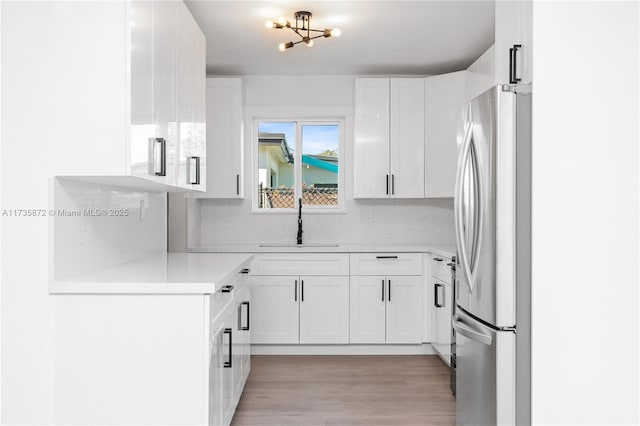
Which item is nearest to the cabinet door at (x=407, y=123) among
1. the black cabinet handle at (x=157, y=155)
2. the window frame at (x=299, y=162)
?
the window frame at (x=299, y=162)

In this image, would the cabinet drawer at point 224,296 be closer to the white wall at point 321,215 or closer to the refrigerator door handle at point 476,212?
the refrigerator door handle at point 476,212

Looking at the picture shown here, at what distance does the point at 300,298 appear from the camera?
4398 millimetres

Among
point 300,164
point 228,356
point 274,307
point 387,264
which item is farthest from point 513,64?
point 300,164

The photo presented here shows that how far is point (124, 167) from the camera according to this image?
6.97 ft

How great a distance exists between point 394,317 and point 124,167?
2.86 metres

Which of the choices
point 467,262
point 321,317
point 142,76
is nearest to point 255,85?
point 321,317

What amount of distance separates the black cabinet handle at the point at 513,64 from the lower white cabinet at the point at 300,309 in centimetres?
237

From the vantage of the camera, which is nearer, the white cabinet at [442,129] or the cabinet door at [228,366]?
the cabinet door at [228,366]

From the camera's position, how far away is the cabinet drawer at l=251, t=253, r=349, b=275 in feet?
14.4

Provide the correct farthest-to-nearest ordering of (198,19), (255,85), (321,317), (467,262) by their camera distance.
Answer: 1. (255,85)
2. (321,317)
3. (198,19)
4. (467,262)

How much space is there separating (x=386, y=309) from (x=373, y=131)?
1521mm

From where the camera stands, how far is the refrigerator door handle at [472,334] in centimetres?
228

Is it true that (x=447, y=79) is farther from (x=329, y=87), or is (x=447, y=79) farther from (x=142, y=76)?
(x=142, y=76)
